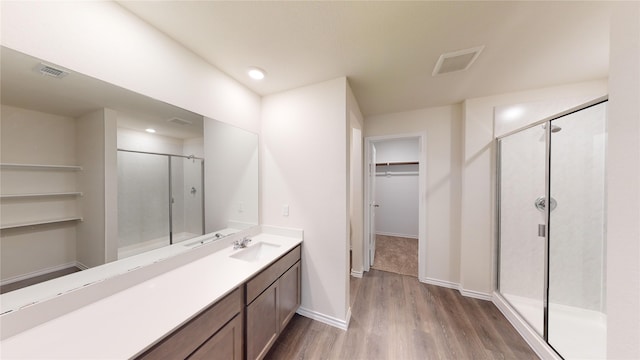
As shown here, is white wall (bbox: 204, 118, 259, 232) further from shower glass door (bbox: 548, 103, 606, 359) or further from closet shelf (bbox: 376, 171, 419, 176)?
closet shelf (bbox: 376, 171, 419, 176)

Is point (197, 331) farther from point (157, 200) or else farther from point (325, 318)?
point (325, 318)

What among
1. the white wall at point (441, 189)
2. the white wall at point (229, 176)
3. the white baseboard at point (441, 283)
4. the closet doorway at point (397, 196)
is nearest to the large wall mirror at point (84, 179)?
the white wall at point (229, 176)

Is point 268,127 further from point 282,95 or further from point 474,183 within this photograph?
point 474,183

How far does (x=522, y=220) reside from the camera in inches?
79.3

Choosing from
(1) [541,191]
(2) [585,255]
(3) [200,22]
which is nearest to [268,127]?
(3) [200,22]

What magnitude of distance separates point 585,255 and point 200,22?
3.71 meters

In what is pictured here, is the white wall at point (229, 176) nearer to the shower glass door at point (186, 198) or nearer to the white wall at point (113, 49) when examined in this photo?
the shower glass door at point (186, 198)

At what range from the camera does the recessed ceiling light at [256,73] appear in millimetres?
1627

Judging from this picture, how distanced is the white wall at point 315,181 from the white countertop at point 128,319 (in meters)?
0.75

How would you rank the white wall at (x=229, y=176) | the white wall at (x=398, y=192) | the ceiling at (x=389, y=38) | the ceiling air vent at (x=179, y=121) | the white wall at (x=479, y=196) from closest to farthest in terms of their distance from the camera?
the ceiling at (x=389, y=38)
the ceiling air vent at (x=179, y=121)
the white wall at (x=229, y=176)
the white wall at (x=479, y=196)
the white wall at (x=398, y=192)

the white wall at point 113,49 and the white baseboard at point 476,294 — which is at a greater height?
the white wall at point 113,49

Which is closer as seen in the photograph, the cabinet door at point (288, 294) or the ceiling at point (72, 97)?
the ceiling at point (72, 97)

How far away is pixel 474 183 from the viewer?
2.26 meters

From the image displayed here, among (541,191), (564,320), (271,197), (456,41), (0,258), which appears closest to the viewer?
(0,258)
